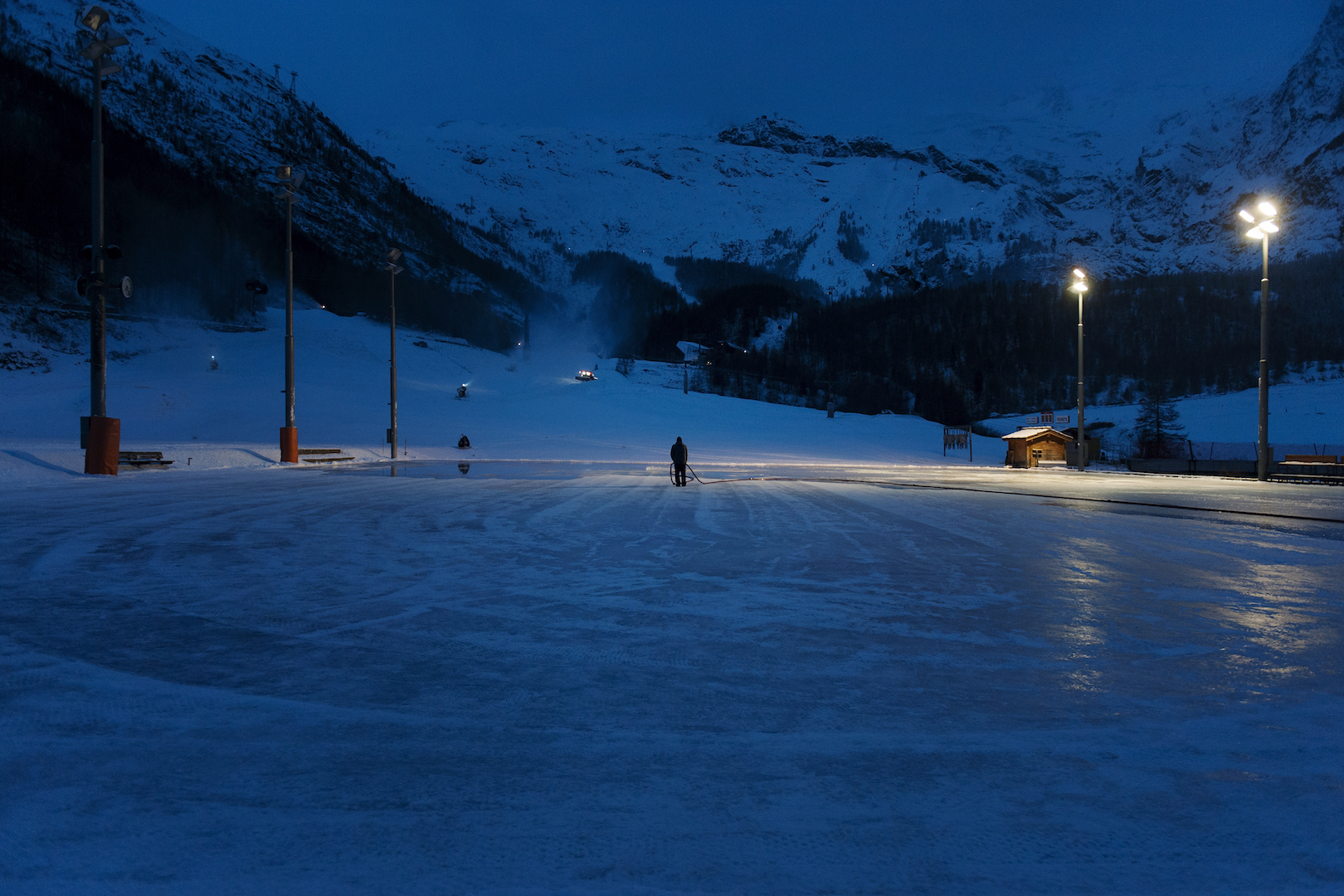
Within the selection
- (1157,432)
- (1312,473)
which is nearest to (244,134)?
(1157,432)

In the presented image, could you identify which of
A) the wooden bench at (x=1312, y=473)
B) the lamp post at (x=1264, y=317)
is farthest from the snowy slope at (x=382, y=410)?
the lamp post at (x=1264, y=317)

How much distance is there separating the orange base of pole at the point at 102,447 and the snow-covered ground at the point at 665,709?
34.1 ft

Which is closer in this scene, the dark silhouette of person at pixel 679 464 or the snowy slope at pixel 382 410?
the dark silhouette of person at pixel 679 464

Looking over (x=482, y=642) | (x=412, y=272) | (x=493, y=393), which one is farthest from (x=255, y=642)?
(x=412, y=272)

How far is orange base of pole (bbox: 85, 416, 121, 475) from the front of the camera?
19375 mm

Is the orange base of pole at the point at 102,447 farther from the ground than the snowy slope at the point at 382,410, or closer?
closer

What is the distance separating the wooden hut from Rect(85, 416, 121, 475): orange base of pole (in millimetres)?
41733

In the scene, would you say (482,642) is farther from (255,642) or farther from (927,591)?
(927,591)

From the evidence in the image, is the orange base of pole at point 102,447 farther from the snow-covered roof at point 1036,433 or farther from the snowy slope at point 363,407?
the snow-covered roof at point 1036,433

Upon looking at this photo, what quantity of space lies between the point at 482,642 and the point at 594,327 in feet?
557

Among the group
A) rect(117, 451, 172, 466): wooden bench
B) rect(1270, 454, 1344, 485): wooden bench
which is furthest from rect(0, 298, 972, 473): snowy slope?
rect(1270, 454, 1344, 485): wooden bench

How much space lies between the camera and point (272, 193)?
105 metres

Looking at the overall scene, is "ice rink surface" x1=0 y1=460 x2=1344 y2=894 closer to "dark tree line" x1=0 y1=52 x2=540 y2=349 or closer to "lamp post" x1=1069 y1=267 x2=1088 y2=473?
"lamp post" x1=1069 y1=267 x2=1088 y2=473

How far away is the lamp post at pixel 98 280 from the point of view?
1881 centimetres
